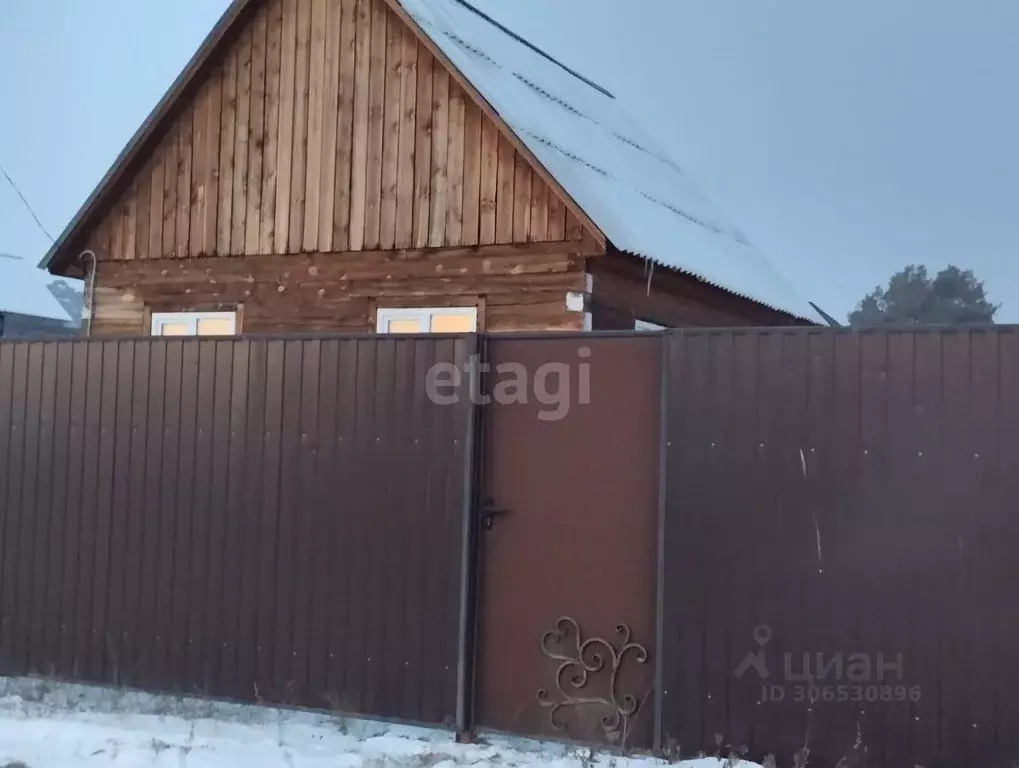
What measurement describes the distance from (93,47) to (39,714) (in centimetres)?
12119

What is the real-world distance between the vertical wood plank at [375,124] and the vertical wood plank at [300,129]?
2.21 ft

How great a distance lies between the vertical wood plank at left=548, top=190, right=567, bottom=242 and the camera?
29.0 ft

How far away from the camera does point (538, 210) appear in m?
8.96

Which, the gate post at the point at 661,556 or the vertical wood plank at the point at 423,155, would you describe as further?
the vertical wood plank at the point at 423,155

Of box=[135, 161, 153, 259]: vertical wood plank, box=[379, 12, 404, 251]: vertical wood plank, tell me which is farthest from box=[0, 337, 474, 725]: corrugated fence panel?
box=[135, 161, 153, 259]: vertical wood plank

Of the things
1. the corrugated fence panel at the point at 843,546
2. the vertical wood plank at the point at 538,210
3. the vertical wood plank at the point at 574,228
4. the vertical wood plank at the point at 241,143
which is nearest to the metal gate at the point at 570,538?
the corrugated fence panel at the point at 843,546

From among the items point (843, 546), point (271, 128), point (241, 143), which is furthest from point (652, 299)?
point (843, 546)

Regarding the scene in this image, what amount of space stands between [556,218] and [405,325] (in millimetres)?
1788

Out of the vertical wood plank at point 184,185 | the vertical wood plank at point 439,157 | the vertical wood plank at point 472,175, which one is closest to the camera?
the vertical wood plank at point 472,175

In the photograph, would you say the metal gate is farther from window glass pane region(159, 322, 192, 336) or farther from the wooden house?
window glass pane region(159, 322, 192, 336)

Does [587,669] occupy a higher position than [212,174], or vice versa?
[212,174]

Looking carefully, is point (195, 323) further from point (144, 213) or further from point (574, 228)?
point (574, 228)

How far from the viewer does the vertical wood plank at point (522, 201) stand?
9.02m

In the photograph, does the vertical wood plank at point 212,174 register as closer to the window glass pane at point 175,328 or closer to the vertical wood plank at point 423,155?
the window glass pane at point 175,328
